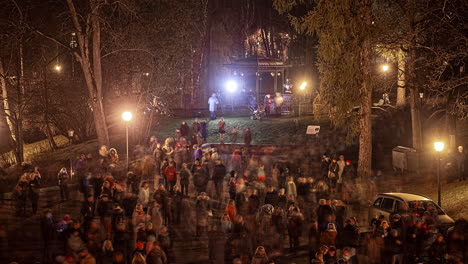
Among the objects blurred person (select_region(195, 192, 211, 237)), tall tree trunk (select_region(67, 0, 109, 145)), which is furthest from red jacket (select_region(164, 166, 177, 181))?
tall tree trunk (select_region(67, 0, 109, 145))

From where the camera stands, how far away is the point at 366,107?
860 inches

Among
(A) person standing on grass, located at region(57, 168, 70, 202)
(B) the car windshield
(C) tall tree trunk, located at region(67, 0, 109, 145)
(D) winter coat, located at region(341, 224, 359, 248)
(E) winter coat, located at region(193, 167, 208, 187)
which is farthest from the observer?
(C) tall tree trunk, located at region(67, 0, 109, 145)

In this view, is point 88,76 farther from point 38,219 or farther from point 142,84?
point 38,219

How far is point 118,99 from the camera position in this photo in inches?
1346

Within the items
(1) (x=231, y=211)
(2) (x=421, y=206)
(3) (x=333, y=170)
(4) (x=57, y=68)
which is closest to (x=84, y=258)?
(1) (x=231, y=211)

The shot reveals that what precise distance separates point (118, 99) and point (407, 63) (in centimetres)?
1875

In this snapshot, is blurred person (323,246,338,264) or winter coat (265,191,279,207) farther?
winter coat (265,191,279,207)

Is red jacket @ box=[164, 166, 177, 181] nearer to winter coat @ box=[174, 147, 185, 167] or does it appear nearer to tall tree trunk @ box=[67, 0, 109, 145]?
winter coat @ box=[174, 147, 185, 167]

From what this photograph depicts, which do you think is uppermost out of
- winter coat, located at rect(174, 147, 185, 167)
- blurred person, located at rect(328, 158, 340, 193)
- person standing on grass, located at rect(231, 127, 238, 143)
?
person standing on grass, located at rect(231, 127, 238, 143)

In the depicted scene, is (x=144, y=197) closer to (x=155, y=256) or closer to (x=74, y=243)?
(x=74, y=243)

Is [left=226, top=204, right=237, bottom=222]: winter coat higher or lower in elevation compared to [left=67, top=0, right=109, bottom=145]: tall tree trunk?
lower

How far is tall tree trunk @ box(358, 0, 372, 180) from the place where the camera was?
2117 centimetres

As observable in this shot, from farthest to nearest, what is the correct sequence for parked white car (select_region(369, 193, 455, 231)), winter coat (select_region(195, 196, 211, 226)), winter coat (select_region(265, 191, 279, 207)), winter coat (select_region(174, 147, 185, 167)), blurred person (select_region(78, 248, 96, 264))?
winter coat (select_region(174, 147, 185, 167))
winter coat (select_region(265, 191, 279, 207))
parked white car (select_region(369, 193, 455, 231))
winter coat (select_region(195, 196, 211, 226))
blurred person (select_region(78, 248, 96, 264))

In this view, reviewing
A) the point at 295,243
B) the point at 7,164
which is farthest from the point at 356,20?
the point at 7,164
